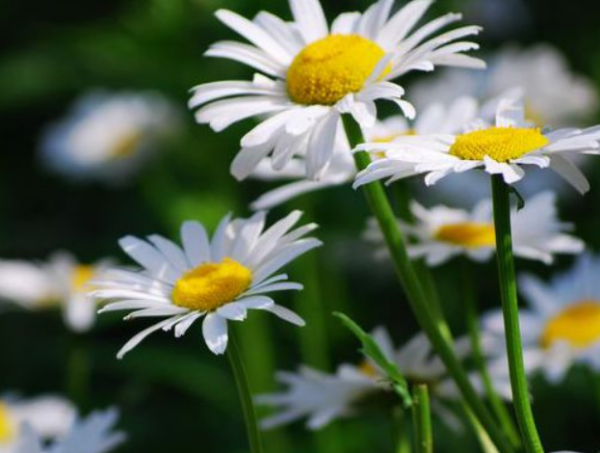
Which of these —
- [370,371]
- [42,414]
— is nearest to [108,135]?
[42,414]

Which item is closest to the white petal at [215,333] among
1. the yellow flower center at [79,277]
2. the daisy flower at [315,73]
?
the daisy flower at [315,73]

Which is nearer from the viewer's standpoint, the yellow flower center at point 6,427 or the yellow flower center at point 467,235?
the yellow flower center at point 467,235

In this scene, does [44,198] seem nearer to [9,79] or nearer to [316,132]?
[9,79]

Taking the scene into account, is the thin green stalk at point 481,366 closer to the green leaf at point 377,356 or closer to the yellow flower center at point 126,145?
the green leaf at point 377,356

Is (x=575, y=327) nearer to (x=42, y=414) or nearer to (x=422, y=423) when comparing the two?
(x=422, y=423)

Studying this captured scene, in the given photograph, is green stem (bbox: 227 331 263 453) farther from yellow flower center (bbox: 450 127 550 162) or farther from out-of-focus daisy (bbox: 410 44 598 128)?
out-of-focus daisy (bbox: 410 44 598 128)
